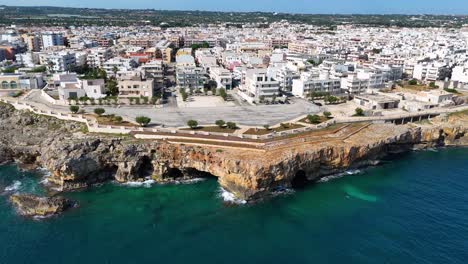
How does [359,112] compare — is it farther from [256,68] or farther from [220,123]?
[256,68]

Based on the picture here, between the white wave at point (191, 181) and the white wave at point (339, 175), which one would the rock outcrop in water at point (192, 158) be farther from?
the white wave at point (191, 181)

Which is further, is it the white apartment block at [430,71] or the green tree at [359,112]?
the white apartment block at [430,71]

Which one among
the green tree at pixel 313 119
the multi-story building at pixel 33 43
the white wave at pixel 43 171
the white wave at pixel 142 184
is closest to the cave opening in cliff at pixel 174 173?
the white wave at pixel 142 184

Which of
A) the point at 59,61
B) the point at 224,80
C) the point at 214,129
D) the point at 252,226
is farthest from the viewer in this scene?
the point at 59,61

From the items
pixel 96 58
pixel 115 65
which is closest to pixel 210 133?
pixel 115 65

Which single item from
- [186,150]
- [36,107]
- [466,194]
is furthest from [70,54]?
[466,194]

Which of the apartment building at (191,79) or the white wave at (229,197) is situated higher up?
the apartment building at (191,79)

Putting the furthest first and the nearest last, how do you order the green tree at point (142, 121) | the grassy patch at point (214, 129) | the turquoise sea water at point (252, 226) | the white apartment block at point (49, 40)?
the white apartment block at point (49, 40) → the green tree at point (142, 121) → the grassy patch at point (214, 129) → the turquoise sea water at point (252, 226)
